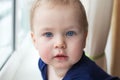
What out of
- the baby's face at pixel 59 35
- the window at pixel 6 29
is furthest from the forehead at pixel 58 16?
the window at pixel 6 29

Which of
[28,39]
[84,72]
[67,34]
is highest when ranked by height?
[67,34]

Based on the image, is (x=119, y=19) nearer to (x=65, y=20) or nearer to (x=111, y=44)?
(x=111, y=44)

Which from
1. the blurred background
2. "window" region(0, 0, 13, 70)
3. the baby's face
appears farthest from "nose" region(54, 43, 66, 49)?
"window" region(0, 0, 13, 70)

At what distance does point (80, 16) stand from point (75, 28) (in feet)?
0.12

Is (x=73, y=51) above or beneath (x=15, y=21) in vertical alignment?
above

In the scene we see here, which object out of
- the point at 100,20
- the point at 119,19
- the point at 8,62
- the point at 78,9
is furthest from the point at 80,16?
the point at 8,62

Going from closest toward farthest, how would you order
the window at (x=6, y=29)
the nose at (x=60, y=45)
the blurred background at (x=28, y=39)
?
the nose at (x=60, y=45), the blurred background at (x=28, y=39), the window at (x=6, y=29)

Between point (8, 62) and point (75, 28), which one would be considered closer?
point (75, 28)

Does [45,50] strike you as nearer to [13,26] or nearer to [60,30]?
[60,30]

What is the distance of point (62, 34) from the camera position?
2.18 ft

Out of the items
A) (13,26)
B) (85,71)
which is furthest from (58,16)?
(13,26)

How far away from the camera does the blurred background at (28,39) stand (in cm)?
94

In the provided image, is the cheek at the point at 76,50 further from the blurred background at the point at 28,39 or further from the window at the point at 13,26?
the window at the point at 13,26

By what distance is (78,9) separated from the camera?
684 mm
